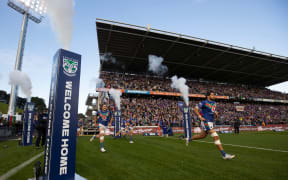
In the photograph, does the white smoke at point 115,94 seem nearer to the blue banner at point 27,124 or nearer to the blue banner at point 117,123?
the blue banner at point 117,123

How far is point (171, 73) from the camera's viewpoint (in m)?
39.9

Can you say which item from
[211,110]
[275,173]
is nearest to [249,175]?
[275,173]

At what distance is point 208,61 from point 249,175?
33.3 metres

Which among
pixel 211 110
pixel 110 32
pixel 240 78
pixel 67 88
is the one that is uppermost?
pixel 110 32

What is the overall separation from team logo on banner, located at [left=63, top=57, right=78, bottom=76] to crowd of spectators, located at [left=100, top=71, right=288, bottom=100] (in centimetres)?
2885

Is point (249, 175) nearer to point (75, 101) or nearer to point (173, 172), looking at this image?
point (173, 172)

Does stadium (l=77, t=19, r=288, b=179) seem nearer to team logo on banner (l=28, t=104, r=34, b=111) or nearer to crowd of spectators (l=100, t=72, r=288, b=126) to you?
crowd of spectators (l=100, t=72, r=288, b=126)

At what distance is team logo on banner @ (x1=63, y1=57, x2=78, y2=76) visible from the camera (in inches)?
121

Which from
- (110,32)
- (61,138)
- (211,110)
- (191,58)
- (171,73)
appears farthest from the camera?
(171,73)

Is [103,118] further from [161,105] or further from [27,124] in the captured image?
[161,105]

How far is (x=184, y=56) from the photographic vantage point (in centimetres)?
3184

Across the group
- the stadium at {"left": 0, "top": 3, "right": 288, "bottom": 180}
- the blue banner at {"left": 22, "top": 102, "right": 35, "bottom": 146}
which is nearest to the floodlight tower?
the stadium at {"left": 0, "top": 3, "right": 288, "bottom": 180}

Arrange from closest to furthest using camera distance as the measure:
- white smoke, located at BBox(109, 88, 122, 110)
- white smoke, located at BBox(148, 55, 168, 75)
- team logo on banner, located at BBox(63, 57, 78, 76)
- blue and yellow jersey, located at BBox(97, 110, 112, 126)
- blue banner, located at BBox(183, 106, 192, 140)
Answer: team logo on banner, located at BBox(63, 57, 78, 76) < blue and yellow jersey, located at BBox(97, 110, 112, 126) < blue banner, located at BBox(183, 106, 192, 140) < white smoke, located at BBox(109, 88, 122, 110) < white smoke, located at BBox(148, 55, 168, 75)

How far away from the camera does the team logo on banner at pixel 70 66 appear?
121 inches
